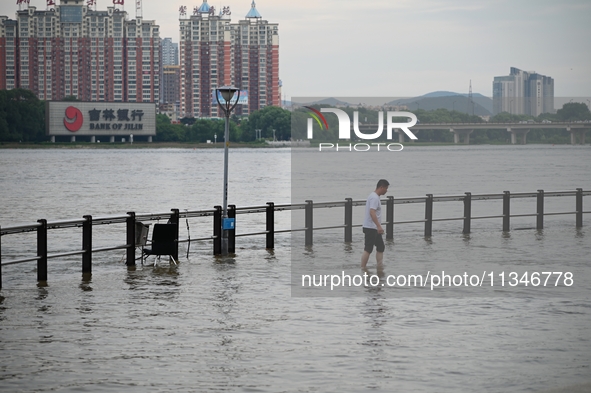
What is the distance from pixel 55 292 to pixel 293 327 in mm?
4580

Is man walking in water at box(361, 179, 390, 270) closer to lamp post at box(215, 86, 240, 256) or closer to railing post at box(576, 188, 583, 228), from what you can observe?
lamp post at box(215, 86, 240, 256)

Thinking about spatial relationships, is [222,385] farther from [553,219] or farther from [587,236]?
[553,219]

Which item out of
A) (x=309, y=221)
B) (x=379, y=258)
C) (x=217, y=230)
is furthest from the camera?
(x=309, y=221)

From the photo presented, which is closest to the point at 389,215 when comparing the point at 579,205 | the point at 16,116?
the point at 579,205

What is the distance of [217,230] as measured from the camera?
723 inches

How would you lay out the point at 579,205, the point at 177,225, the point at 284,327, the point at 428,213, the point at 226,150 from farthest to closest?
1. the point at 579,205
2. the point at 428,213
3. the point at 226,150
4. the point at 177,225
5. the point at 284,327

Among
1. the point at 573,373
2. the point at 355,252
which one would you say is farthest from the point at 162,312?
the point at 355,252

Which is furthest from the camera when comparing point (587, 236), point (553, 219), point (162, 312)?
point (553, 219)

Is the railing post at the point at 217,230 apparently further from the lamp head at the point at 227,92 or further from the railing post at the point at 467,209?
the railing post at the point at 467,209

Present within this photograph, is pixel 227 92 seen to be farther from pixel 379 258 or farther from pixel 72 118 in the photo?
pixel 72 118

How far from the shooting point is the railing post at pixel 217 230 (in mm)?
18047

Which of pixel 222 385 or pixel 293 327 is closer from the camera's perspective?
pixel 222 385

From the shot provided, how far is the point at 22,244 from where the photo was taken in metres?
24.5

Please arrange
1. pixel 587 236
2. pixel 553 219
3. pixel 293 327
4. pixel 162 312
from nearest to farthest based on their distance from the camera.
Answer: pixel 293 327, pixel 162 312, pixel 587 236, pixel 553 219
